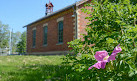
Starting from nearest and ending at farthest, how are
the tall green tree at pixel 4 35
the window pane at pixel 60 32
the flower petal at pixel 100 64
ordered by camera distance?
the flower petal at pixel 100 64 → the window pane at pixel 60 32 → the tall green tree at pixel 4 35

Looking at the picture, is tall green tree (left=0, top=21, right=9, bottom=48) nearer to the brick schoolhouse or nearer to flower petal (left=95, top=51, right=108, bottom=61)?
the brick schoolhouse

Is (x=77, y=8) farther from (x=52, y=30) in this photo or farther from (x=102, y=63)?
(x=102, y=63)

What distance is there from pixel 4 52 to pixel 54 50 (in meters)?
15.8

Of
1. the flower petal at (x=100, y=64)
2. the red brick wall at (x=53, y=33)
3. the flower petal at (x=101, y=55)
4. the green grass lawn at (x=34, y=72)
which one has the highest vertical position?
the red brick wall at (x=53, y=33)

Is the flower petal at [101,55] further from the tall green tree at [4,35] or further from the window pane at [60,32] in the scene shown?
the tall green tree at [4,35]

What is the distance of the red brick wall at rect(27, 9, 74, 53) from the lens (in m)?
16.0

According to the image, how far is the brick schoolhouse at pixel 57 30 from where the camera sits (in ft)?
50.5

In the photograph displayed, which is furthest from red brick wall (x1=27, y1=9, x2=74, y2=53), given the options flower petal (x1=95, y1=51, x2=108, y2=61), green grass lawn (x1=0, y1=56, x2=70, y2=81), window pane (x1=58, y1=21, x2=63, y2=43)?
flower petal (x1=95, y1=51, x2=108, y2=61)

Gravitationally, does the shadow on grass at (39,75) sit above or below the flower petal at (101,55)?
below

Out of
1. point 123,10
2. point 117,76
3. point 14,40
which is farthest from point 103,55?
point 14,40

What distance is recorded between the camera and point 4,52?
29.2m

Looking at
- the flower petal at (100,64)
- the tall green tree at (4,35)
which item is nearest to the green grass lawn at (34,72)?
the flower petal at (100,64)

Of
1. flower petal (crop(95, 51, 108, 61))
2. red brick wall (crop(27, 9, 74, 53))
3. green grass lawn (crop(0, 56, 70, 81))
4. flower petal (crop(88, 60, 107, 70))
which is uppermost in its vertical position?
red brick wall (crop(27, 9, 74, 53))

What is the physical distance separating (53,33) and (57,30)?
3.14ft
